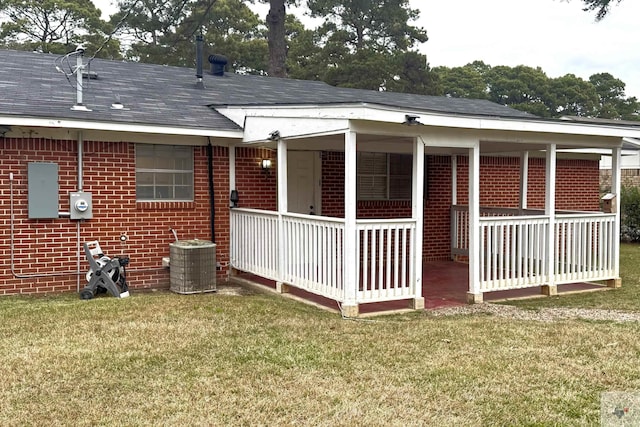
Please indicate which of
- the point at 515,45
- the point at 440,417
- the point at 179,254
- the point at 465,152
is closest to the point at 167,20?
the point at 465,152

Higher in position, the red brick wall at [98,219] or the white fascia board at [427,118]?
the white fascia board at [427,118]

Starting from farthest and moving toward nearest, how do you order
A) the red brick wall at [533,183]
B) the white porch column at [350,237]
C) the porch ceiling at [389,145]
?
1. the red brick wall at [533,183]
2. the porch ceiling at [389,145]
3. the white porch column at [350,237]

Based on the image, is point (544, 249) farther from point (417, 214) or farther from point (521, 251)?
point (417, 214)

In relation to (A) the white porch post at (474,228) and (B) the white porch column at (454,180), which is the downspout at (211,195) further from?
(B) the white porch column at (454,180)

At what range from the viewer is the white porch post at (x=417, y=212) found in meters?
7.15

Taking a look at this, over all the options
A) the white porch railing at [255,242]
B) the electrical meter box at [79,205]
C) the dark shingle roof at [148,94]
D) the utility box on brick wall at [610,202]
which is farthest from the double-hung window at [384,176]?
the electrical meter box at [79,205]

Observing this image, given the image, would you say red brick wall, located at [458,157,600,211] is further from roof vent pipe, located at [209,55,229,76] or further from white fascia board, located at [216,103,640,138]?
roof vent pipe, located at [209,55,229,76]

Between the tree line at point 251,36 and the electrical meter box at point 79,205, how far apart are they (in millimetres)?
16537

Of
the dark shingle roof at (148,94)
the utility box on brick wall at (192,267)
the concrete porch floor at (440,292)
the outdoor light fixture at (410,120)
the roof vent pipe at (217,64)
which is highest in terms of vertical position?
Answer: the roof vent pipe at (217,64)

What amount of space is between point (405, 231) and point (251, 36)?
28423 millimetres

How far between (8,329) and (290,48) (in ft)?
88.8

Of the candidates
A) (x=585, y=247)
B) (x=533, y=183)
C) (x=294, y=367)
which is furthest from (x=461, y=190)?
(x=294, y=367)

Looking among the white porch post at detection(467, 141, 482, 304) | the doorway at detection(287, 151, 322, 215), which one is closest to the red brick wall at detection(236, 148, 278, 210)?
the doorway at detection(287, 151, 322, 215)

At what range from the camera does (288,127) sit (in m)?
7.70
